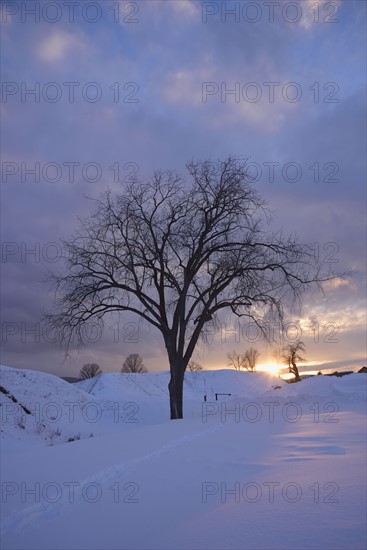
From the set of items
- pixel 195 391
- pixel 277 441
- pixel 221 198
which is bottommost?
pixel 195 391

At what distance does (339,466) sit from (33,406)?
1923 centimetres

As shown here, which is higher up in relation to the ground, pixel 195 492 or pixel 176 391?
pixel 195 492

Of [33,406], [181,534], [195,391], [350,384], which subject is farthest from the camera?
[195,391]

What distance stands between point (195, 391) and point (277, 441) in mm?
44453

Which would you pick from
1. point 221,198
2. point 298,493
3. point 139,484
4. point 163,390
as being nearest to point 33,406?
point 221,198

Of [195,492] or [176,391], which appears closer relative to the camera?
[195,492]

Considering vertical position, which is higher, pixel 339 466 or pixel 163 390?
pixel 339 466

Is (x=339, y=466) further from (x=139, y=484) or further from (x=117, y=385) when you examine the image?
(x=117, y=385)

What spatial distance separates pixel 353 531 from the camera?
2902 mm

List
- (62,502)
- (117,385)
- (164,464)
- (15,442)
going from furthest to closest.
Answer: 1. (117,385)
2. (15,442)
3. (164,464)
4. (62,502)

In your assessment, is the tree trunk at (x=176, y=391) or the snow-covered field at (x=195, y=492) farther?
the tree trunk at (x=176, y=391)

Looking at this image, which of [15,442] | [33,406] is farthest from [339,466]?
[33,406]

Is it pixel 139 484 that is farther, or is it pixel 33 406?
pixel 33 406

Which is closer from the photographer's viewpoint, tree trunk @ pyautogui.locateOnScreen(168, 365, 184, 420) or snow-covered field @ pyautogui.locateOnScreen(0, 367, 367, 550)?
snow-covered field @ pyautogui.locateOnScreen(0, 367, 367, 550)
